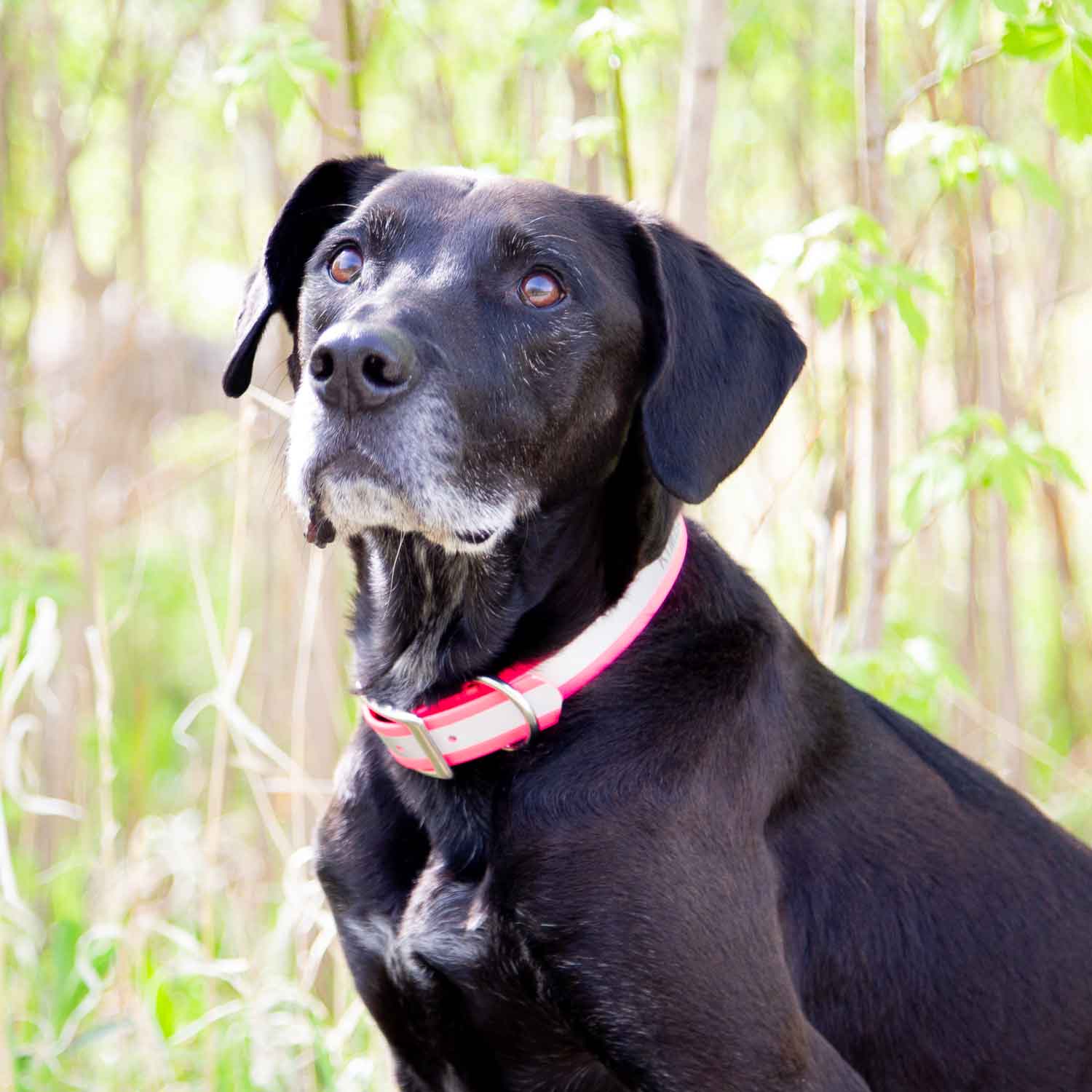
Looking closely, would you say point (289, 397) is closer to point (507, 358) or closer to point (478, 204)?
point (478, 204)

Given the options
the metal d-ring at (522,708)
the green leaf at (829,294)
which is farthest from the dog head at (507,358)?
the green leaf at (829,294)

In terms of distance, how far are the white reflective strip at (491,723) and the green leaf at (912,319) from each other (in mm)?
1127

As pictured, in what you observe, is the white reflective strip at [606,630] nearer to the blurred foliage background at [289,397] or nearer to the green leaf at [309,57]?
the blurred foliage background at [289,397]

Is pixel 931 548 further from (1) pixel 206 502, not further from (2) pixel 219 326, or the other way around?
(2) pixel 219 326

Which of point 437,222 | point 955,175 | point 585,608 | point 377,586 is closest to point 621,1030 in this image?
point 585,608

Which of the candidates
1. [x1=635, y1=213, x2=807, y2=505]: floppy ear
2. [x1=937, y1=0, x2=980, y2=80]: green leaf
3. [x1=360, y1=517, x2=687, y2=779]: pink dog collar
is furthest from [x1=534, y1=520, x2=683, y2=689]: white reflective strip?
[x1=937, y1=0, x2=980, y2=80]: green leaf

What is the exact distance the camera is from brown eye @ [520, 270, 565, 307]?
2.37 meters

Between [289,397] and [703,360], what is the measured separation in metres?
2.61

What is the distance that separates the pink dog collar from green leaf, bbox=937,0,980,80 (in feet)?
3.12

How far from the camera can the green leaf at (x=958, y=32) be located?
8.25 ft

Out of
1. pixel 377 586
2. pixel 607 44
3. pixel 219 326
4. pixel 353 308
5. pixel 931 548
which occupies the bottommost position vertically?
pixel 931 548

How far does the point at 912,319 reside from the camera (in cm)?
295

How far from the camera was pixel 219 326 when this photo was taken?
7410mm

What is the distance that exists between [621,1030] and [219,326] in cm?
584
